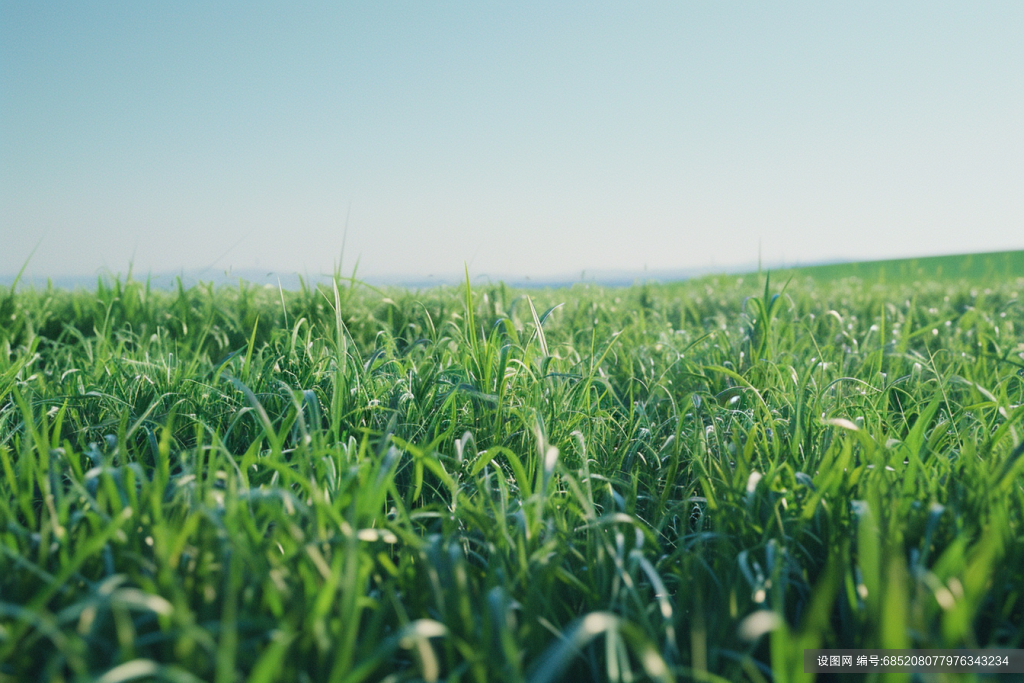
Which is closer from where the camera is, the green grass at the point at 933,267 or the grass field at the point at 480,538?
the grass field at the point at 480,538

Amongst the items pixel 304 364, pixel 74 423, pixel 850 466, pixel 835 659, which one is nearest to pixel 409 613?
pixel 835 659

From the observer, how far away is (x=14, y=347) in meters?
2.97

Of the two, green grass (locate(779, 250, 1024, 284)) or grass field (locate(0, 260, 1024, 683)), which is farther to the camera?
green grass (locate(779, 250, 1024, 284))

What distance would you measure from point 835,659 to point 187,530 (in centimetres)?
107

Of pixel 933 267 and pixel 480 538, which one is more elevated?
pixel 933 267

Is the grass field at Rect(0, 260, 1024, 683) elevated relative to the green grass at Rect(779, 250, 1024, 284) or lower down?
lower down

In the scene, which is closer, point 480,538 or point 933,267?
point 480,538

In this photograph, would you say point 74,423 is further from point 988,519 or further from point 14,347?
point 988,519

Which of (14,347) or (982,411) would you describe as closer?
(982,411)

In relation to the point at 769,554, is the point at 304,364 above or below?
above

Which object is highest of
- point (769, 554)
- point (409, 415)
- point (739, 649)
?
point (409, 415)

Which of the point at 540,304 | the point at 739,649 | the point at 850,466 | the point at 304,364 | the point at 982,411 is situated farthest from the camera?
the point at 540,304

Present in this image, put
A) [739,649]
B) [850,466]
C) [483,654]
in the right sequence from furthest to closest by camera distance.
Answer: [850,466] < [739,649] < [483,654]

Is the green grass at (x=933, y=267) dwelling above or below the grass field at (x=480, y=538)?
above
